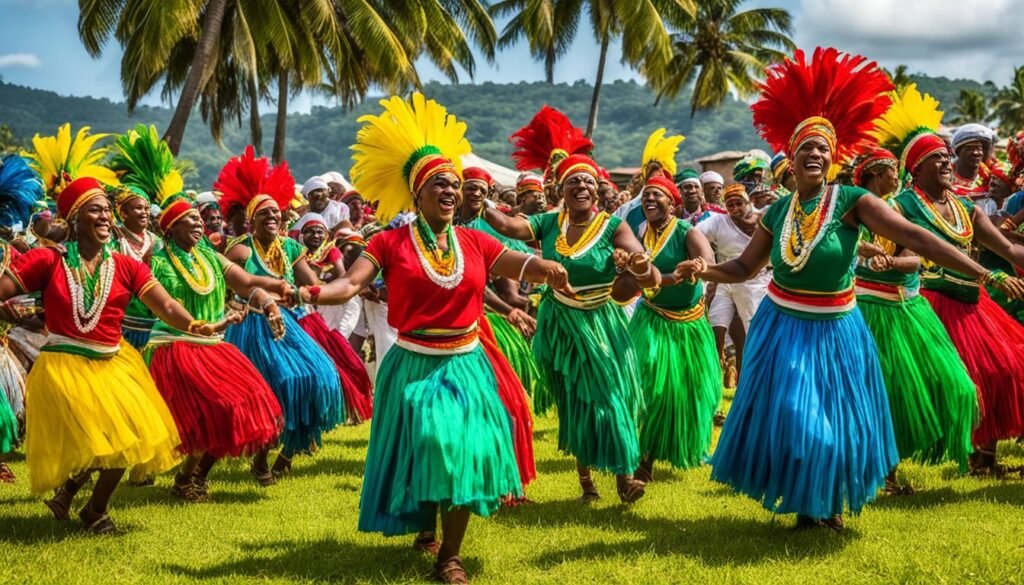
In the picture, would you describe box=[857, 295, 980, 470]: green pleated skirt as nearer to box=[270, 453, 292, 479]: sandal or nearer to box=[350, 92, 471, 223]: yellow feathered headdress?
box=[350, 92, 471, 223]: yellow feathered headdress

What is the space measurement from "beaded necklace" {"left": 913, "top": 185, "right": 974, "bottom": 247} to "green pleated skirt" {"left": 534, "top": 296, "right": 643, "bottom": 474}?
6.86 feet

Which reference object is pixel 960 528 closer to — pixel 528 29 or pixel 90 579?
pixel 90 579

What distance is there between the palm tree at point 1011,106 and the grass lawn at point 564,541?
61.0 metres

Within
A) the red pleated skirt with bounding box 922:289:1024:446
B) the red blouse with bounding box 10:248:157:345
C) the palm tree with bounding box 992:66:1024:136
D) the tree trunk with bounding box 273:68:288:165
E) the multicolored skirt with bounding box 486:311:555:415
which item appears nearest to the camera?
the red blouse with bounding box 10:248:157:345

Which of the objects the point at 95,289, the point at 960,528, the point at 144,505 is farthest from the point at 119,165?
the point at 960,528

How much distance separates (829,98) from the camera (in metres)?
6.19

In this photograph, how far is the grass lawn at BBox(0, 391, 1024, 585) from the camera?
5.41 meters

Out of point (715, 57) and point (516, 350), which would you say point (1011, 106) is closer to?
point (715, 57)

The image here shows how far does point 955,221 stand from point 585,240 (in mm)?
2377

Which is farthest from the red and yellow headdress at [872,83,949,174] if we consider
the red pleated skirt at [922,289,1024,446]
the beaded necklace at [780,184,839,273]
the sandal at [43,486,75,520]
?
the sandal at [43,486,75,520]

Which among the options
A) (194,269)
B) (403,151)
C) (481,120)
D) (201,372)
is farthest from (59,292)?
(481,120)

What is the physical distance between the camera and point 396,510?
5.27 metres

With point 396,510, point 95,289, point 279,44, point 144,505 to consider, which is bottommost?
point 144,505

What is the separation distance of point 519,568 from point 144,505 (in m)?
3.11
